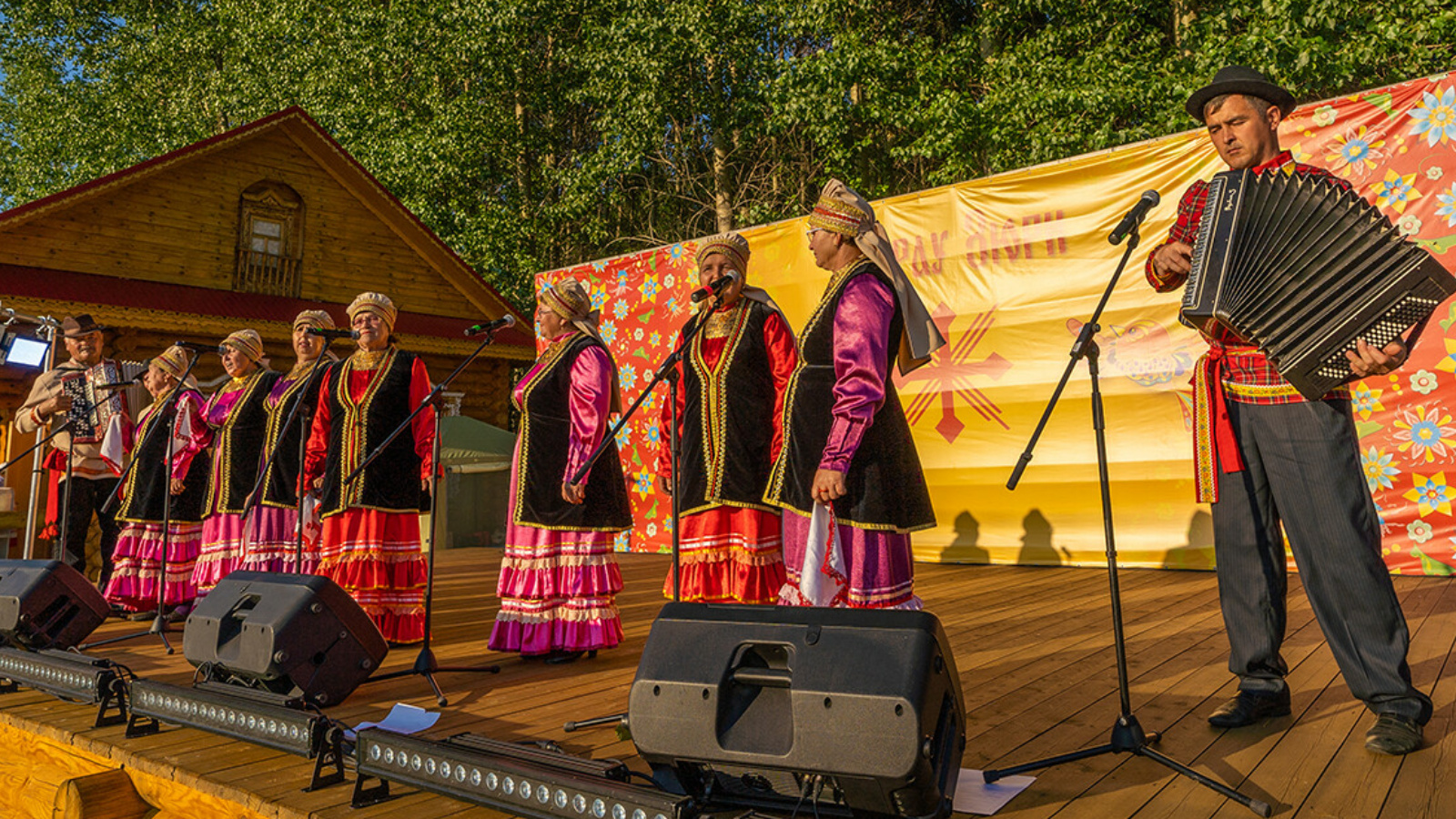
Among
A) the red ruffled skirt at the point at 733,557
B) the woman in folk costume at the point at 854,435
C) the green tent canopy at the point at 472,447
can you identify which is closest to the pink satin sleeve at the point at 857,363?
the woman in folk costume at the point at 854,435

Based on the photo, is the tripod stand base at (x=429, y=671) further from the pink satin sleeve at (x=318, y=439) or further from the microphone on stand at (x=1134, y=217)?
the microphone on stand at (x=1134, y=217)

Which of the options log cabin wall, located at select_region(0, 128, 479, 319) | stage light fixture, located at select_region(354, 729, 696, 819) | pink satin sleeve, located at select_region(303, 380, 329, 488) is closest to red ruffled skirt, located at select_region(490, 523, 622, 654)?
pink satin sleeve, located at select_region(303, 380, 329, 488)

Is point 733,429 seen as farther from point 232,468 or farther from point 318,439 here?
point 232,468

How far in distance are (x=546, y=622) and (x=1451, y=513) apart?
5.17 metres

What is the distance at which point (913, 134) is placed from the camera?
1330 centimetres

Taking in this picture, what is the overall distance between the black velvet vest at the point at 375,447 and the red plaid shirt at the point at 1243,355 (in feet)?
11.3

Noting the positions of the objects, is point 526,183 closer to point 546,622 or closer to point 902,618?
point 546,622

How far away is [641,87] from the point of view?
14.8 metres

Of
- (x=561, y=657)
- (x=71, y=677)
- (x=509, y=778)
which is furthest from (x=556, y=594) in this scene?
(x=509, y=778)

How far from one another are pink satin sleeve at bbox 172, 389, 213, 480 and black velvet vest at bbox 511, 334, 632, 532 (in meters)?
2.78

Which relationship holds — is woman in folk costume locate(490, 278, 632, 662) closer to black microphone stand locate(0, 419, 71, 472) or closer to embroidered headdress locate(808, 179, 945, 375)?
embroidered headdress locate(808, 179, 945, 375)

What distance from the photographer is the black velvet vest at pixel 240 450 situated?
5.31 metres

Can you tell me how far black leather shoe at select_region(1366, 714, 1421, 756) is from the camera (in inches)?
91.4

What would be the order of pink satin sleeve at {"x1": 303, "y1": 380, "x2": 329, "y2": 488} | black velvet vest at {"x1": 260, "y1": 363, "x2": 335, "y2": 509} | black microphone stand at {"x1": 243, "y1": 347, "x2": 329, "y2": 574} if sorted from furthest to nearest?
1. black velvet vest at {"x1": 260, "y1": 363, "x2": 335, "y2": 509}
2. pink satin sleeve at {"x1": 303, "y1": 380, "x2": 329, "y2": 488}
3. black microphone stand at {"x1": 243, "y1": 347, "x2": 329, "y2": 574}
